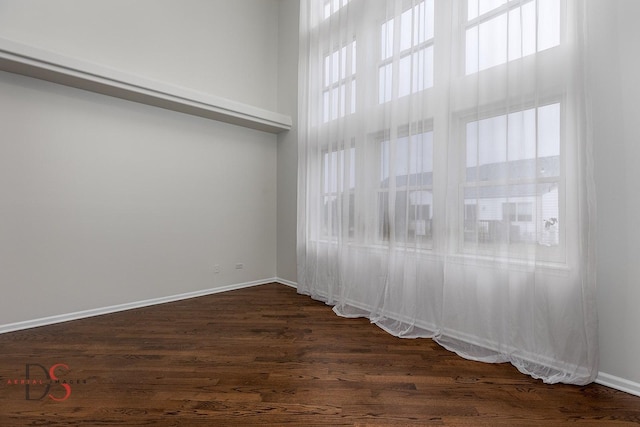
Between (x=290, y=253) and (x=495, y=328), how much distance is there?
9.69 ft

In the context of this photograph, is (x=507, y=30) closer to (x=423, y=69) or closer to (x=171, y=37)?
(x=423, y=69)

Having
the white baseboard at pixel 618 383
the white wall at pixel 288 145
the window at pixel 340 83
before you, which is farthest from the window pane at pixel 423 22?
the white baseboard at pixel 618 383

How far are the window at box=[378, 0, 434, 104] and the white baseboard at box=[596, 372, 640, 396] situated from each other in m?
2.48

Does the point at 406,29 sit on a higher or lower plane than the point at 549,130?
higher

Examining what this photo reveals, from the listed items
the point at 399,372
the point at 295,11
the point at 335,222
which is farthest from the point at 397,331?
the point at 295,11

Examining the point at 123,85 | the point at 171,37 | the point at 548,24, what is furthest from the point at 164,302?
the point at 548,24

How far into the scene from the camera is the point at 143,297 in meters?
3.51

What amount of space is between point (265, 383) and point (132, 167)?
2.96 m

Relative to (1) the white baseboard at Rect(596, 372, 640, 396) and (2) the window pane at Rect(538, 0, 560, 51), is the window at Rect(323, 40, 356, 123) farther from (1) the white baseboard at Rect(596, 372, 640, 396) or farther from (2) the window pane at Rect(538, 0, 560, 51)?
(1) the white baseboard at Rect(596, 372, 640, 396)

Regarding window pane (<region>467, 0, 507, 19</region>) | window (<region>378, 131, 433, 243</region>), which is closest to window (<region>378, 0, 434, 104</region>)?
window pane (<region>467, 0, 507, 19</region>)

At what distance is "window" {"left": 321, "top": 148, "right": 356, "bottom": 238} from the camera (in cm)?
336

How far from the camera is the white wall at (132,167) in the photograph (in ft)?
9.25

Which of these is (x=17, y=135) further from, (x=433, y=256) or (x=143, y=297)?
(x=433, y=256)

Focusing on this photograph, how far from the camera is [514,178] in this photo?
6.82 ft
